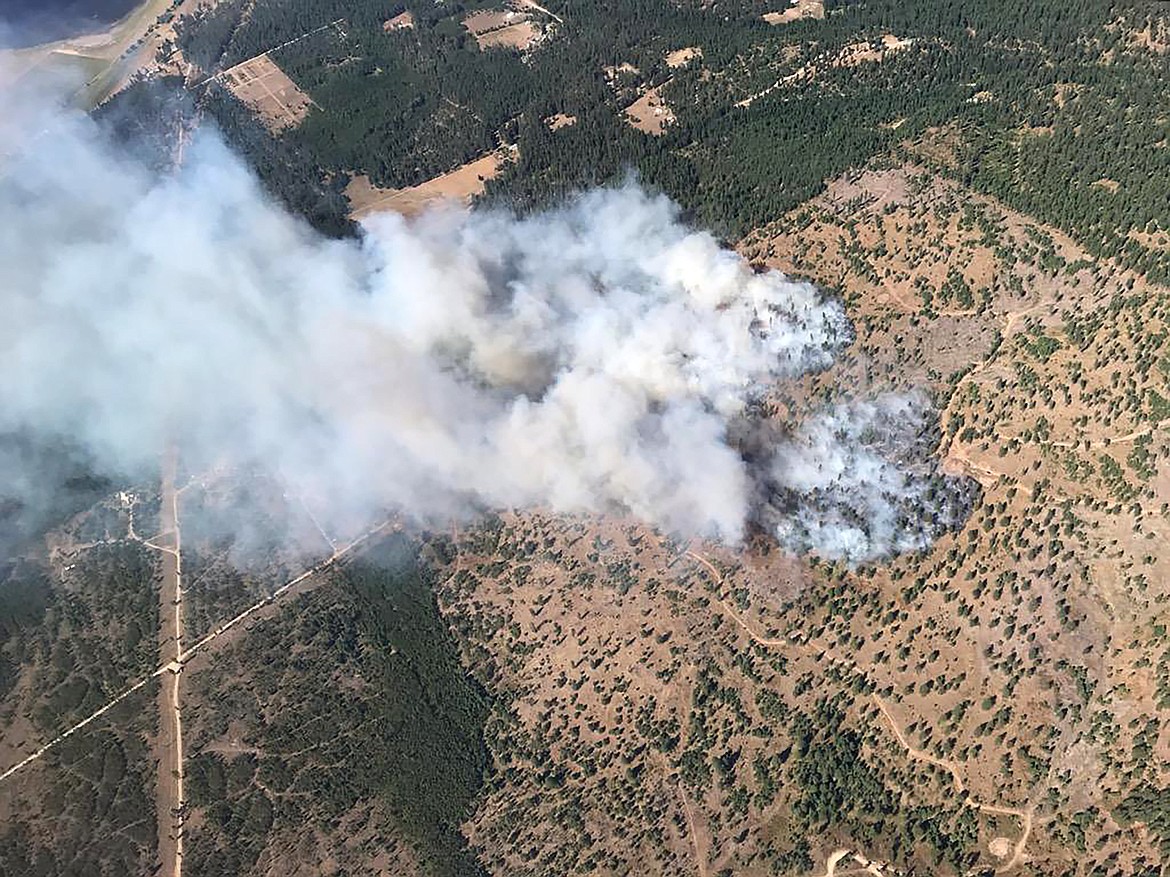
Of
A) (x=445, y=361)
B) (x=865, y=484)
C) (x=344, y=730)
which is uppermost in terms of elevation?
(x=445, y=361)

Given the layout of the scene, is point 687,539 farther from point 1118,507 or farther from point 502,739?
point 1118,507

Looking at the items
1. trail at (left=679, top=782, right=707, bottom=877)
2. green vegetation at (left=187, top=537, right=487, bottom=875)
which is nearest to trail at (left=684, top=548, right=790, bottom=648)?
trail at (left=679, top=782, right=707, bottom=877)

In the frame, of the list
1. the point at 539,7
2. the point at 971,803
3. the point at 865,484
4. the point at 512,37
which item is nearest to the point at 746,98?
the point at 512,37

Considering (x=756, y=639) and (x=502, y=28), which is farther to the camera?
(x=502, y=28)

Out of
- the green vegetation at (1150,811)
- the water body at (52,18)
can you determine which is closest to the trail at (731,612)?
the green vegetation at (1150,811)

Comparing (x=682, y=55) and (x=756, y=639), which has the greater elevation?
(x=682, y=55)

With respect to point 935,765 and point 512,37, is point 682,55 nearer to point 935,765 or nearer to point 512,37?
point 512,37

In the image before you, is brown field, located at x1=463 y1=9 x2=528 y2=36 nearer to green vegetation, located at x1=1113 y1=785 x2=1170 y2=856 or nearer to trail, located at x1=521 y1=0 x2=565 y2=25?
trail, located at x1=521 y1=0 x2=565 y2=25
